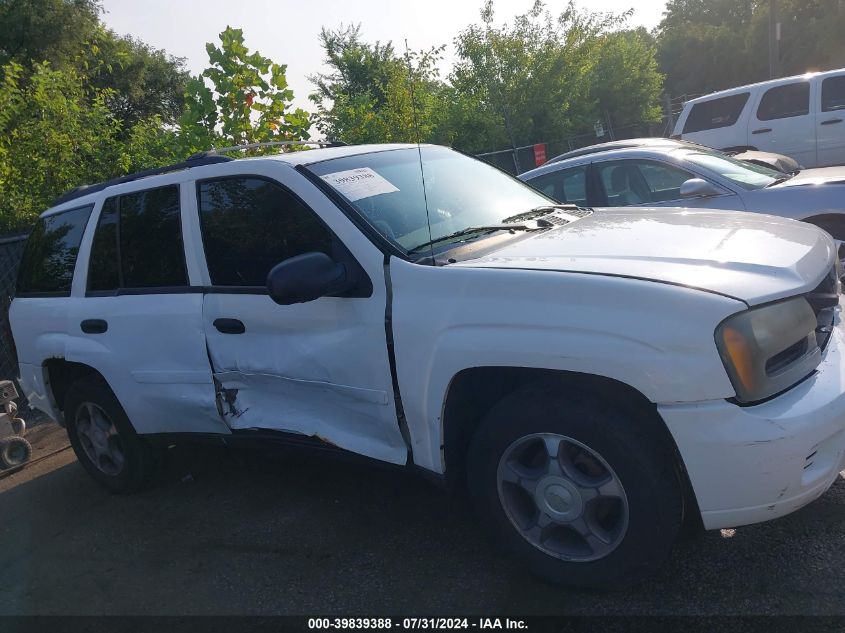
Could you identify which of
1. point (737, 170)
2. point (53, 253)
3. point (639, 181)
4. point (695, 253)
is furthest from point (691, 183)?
point (53, 253)

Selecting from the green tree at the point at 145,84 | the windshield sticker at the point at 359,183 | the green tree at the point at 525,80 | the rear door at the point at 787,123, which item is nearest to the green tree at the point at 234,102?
the windshield sticker at the point at 359,183

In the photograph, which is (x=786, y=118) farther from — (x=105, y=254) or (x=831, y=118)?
(x=105, y=254)

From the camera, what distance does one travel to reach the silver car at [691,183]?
6199mm

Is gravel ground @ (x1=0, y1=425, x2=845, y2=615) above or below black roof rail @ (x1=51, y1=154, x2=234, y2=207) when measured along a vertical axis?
below

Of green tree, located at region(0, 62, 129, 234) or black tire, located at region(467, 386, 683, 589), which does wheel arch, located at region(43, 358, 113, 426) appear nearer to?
black tire, located at region(467, 386, 683, 589)

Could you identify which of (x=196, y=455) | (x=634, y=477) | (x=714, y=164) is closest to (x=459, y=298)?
(x=634, y=477)

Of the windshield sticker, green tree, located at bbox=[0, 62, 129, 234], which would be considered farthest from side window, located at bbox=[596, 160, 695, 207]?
green tree, located at bbox=[0, 62, 129, 234]

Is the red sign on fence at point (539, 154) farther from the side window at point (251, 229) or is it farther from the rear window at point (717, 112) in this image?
the side window at point (251, 229)

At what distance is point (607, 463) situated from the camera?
8.83 ft

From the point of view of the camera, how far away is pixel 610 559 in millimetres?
2801

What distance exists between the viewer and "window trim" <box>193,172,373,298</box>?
10.6 feet

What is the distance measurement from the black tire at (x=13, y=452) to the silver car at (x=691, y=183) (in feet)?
15.9

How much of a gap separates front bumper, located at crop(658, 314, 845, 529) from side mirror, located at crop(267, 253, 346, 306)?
139 centimetres

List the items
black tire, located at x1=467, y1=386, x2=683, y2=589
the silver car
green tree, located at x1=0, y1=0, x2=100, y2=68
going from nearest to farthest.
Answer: black tire, located at x1=467, y1=386, x2=683, y2=589 → the silver car → green tree, located at x1=0, y1=0, x2=100, y2=68
